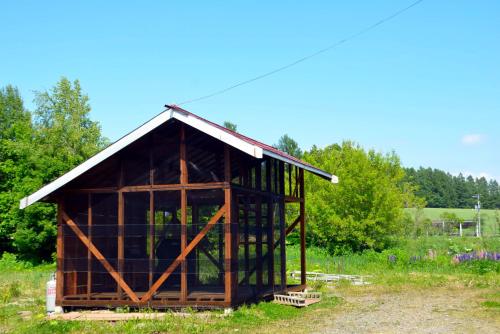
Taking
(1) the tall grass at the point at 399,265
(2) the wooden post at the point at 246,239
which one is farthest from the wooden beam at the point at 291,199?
(1) the tall grass at the point at 399,265

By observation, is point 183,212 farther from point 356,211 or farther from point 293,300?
point 356,211

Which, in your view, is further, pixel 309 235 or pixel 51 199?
pixel 309 235

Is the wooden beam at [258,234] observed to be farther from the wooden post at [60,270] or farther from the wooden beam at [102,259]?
the wooden post at [60,270]

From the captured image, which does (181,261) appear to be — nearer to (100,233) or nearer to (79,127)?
(100,233)

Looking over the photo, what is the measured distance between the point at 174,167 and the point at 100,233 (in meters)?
2.48

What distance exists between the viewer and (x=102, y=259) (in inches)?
553

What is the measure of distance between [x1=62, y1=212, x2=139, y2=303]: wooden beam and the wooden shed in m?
0.02

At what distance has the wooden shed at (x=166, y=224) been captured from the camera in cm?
1345

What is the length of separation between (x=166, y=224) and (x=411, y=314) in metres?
6.52

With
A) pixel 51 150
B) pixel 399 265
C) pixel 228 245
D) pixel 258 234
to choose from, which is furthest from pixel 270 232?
pixel 51 150

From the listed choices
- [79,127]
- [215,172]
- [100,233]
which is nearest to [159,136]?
[215,172]

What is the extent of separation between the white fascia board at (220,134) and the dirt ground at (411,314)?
4.02 m

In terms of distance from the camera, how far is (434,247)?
1374 inches

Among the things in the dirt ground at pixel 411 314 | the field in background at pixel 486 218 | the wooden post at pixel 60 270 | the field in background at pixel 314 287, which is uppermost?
the field in background at pixel 486 218
